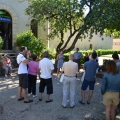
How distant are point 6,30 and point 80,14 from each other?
811cm

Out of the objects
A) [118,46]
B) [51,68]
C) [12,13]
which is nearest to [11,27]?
[12,13]

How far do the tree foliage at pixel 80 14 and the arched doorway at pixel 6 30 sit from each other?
5103mm

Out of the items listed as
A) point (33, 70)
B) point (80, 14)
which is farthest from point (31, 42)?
point (33, 70)

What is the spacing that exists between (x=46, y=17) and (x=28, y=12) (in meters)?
1.13

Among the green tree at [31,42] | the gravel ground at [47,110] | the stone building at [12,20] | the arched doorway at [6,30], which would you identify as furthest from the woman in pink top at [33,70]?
the arched doorway at [6,30]

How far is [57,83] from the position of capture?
10367 mm

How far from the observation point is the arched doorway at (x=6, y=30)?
1748 centimetres

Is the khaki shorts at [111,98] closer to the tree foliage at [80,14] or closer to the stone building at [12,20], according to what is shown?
the tree foliage at [80,14]

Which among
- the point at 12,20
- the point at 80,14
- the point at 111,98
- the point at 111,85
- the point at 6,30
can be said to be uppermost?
the point at 12,20

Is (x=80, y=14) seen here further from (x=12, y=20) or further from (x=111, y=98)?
(x=111, y=98)

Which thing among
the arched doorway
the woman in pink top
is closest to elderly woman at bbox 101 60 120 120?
the woman in pink top

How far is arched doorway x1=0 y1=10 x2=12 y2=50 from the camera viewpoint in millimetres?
17481

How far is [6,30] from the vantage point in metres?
18.2

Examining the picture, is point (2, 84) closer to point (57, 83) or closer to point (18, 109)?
point (57, 83)
